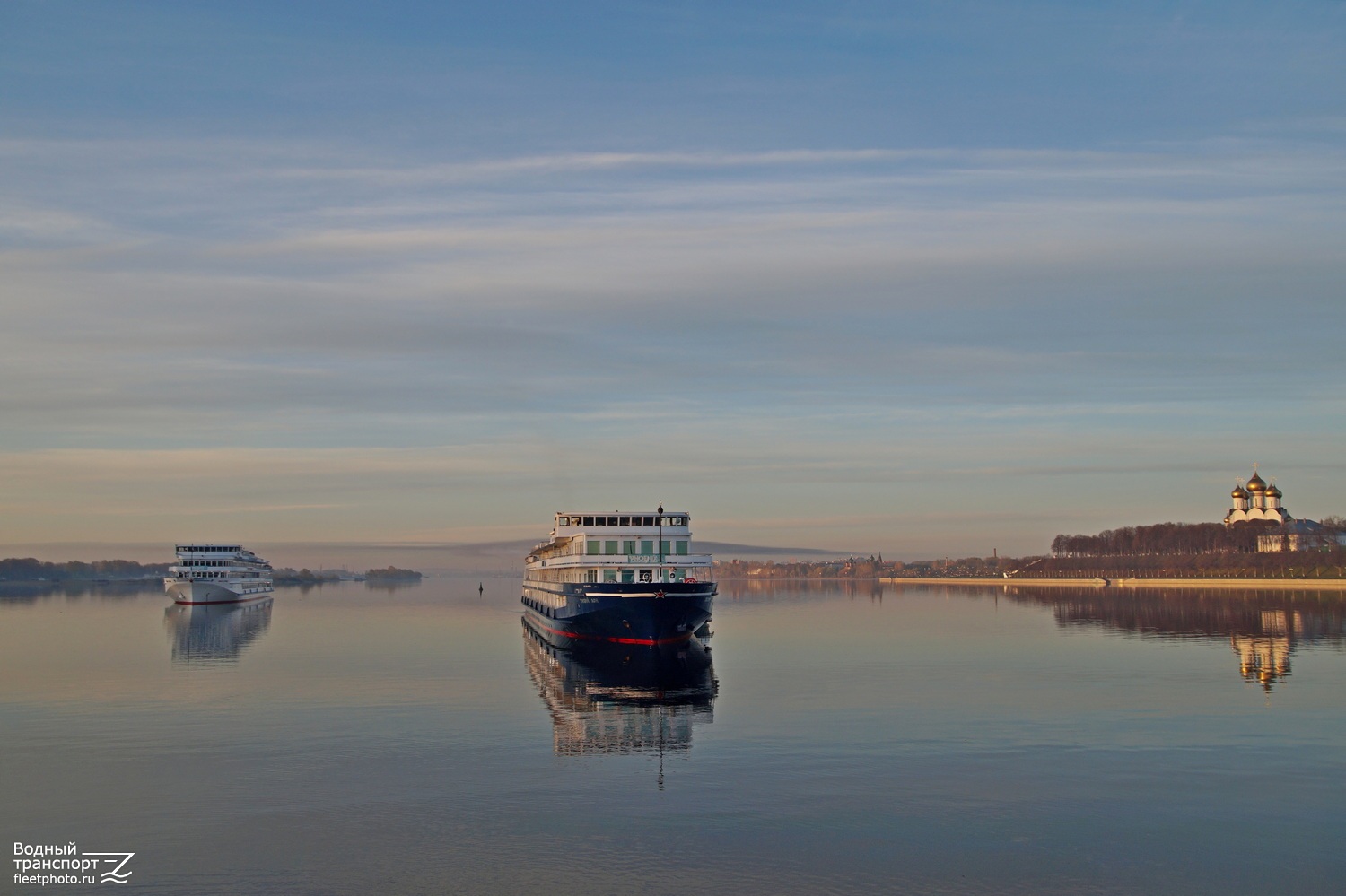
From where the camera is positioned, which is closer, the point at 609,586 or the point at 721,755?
the point at 721,755

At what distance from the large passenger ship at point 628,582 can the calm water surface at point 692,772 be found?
140 inches

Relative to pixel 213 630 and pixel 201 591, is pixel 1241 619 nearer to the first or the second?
pixel 213 630

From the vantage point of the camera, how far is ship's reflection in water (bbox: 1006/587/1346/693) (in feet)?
255

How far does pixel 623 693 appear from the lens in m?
60.1

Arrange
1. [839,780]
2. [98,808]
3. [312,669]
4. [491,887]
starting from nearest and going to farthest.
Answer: [491,887] → [98,808] → [839,780] → [312,669]

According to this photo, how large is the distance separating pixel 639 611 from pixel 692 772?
40261 mm

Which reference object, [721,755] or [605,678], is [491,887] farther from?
[605,678]

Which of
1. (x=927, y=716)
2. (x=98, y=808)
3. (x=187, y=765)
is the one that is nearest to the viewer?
(x=98, y=808)

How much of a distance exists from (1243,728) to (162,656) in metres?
70.7

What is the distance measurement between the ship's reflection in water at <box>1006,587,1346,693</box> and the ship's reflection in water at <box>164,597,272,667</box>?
6945 centimetres

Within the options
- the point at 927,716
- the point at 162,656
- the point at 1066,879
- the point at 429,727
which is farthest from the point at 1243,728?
the point at 162,656

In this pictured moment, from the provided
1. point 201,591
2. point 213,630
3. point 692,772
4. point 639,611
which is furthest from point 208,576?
point 692,772

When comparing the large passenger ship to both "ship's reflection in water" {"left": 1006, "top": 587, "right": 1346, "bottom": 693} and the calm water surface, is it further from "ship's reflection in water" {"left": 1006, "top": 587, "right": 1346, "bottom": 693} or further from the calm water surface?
"ship's reflection in water" {"left": 1006, "top": 587, "right": 1346, "bottom": 693}

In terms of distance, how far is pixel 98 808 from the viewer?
3353 cm
